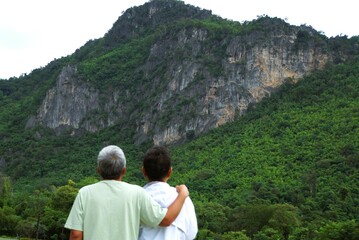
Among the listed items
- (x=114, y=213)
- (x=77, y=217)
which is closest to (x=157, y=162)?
(x=114, y=213)

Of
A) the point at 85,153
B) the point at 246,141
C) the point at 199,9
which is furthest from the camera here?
the point at 199,9

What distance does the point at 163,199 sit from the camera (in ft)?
16.3

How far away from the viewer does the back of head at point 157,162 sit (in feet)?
16.3

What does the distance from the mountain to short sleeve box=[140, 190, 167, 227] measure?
78.3 feet

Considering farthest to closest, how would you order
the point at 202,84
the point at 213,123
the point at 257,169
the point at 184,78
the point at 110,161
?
1. the point at 184,78
2. the point at 202,84
3. the point at 213,123
4. the point at 257,169
5. the point at 110,161

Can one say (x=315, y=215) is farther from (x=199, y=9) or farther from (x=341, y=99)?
(x=199, y=9)

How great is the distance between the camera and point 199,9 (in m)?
134

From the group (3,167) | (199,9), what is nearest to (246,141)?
(3,167)

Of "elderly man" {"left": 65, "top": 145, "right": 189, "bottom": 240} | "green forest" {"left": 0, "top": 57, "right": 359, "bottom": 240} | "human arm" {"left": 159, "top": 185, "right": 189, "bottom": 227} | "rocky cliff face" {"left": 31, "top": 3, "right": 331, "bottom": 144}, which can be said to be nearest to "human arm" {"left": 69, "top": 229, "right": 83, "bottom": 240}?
"elderly man" {"left": 65, "top": 145, "right": 189, "bottom": 240}

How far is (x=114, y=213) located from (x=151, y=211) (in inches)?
13.3

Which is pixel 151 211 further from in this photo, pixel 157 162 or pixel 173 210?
pixel 157 162

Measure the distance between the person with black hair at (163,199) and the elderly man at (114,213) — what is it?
0.12m

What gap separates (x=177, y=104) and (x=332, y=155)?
3743 cm

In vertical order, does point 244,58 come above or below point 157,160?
above
